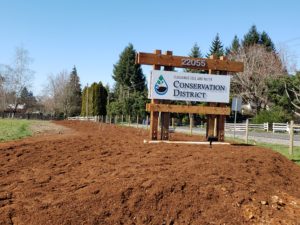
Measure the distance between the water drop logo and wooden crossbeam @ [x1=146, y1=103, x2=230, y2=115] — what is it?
44 cm

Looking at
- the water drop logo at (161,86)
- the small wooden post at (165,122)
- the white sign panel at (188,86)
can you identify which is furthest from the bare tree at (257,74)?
the water drop logo at (161,86)

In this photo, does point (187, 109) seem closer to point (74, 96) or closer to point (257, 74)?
point (257, 74)

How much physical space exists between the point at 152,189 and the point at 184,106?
6.59 m

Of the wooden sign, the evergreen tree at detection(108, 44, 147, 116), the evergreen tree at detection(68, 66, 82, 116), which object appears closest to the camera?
the wooden sign

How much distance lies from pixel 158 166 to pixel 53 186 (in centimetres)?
206

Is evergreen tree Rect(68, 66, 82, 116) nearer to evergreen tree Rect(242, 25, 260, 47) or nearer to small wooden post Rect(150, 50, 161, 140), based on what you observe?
evergreen tree Rect(242, 25, 260, 47)

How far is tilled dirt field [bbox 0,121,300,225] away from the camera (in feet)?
19.0

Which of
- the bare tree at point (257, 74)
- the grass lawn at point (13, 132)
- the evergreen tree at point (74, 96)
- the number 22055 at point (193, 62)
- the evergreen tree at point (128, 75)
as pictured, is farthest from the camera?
the evergreen tree at point (74, 96)

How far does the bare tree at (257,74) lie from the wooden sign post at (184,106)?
4429cm

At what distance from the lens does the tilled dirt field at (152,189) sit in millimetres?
5789

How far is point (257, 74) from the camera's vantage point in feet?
189

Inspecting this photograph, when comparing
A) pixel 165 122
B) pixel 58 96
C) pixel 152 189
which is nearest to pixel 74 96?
pixel 58 96

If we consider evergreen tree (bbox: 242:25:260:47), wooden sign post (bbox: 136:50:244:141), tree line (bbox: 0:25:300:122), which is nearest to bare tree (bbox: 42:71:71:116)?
tree line (bbox: 0:25:300:122)

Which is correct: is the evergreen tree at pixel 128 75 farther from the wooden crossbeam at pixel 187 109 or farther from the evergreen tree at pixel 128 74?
→ the wooden crossbeam at pixel 187 109
